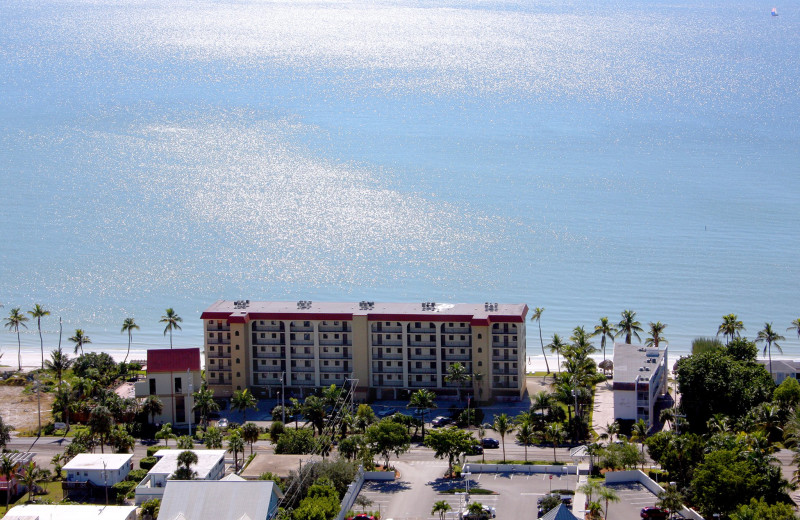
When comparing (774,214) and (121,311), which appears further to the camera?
(774,214)

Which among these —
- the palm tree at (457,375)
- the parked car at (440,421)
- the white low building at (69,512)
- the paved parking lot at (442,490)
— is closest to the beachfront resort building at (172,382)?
the parked car at (440,421)

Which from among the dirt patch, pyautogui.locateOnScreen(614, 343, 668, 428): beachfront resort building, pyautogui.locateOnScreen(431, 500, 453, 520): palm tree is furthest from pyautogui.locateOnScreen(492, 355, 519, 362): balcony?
the dirt patch

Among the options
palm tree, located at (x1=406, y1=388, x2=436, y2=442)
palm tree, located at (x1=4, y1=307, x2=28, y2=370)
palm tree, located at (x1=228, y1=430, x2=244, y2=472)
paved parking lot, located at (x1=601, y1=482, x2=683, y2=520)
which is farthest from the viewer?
palm tree, located at (x1=4, y1=307, x2=28, y2=370)

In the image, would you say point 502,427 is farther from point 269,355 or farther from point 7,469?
point 7,469

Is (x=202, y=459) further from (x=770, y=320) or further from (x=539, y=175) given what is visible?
(x=539, y=175)

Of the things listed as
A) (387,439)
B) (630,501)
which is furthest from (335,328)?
(630,501)

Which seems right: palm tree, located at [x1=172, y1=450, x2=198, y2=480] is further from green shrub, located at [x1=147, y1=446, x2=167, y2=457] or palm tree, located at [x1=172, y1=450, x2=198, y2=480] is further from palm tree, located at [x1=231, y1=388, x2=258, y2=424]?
palm tree, located at [x1=231, y1=388, x2=258, y2=424]

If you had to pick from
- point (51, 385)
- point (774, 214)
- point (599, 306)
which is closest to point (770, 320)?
point (599, 306)
